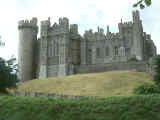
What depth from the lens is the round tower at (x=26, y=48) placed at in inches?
2630

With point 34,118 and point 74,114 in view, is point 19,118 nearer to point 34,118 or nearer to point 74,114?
point 34,118

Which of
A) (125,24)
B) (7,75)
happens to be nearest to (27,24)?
(125,24)

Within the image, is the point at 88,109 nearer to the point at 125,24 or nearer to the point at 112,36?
the point at 112,36

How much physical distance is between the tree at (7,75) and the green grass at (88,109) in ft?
35.9

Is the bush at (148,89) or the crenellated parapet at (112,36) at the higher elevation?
the crenellated parapet at (112,36)

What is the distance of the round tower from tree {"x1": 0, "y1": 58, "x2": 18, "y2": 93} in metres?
34.5

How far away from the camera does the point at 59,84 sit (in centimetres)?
4934

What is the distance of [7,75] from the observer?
29781 mm

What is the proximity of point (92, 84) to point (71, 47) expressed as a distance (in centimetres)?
2096

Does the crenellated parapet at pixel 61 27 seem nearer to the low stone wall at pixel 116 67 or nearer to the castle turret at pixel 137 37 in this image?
the low stone wall at pixel 116 67

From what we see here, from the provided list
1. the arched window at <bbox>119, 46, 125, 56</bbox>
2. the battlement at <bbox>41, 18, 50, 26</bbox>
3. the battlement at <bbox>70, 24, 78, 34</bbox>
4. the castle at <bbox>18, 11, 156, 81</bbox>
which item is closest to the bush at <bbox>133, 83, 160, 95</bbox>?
the castle at <bbox>18, 11, 156, 81</bbox>

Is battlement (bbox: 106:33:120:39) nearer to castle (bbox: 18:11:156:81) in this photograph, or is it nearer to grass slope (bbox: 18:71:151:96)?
castle (bbox: 18:11:156:81)

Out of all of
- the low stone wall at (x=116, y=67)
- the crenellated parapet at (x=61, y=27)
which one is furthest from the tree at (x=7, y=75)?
the crenellated parapet at (x=61, y=27)

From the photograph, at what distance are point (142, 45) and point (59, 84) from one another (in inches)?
881
